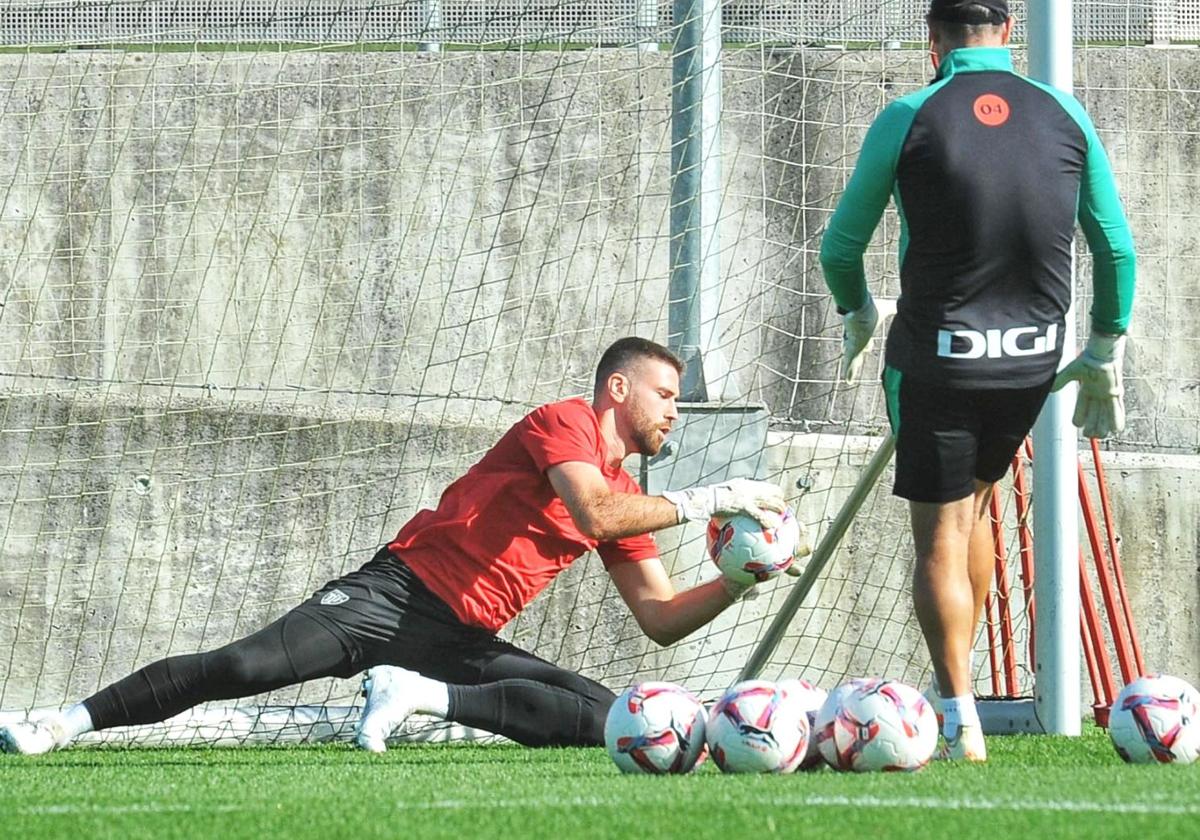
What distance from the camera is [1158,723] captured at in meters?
4.32

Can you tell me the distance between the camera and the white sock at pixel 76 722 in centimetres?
548

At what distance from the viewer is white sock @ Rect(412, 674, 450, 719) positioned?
213 inches

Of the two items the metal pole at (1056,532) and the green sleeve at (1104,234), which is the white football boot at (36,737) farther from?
the green sleeve at (1104,234)

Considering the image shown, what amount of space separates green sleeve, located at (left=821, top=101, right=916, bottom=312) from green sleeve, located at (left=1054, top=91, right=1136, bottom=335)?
1.50ft

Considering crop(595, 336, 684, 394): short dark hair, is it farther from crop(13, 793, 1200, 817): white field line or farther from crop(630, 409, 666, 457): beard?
crop(13, 793, 1200, 817): white field line

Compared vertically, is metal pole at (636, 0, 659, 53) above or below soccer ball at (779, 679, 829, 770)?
above

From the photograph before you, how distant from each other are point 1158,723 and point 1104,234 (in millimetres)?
1261

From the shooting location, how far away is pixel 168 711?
5508 millimetres

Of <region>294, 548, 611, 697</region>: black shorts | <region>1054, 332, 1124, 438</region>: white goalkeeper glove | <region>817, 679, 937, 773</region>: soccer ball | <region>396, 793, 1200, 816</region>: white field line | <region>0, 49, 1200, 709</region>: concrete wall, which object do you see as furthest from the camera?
<region>0, 49, 1200, 709</region>: concrete wall

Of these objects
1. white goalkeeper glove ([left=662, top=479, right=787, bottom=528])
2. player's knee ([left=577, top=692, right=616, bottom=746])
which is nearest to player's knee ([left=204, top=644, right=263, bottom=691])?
player's knee ([left=577, top=692, right=616, bottom=746])

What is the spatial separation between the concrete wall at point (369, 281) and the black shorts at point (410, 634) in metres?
2.08

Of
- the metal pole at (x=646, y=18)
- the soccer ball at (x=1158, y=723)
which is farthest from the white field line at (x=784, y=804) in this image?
the metal pole at (x=646, y=18)

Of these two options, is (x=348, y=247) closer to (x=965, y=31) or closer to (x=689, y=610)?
(x=689, y=610)

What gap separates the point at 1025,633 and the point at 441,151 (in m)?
3.36
